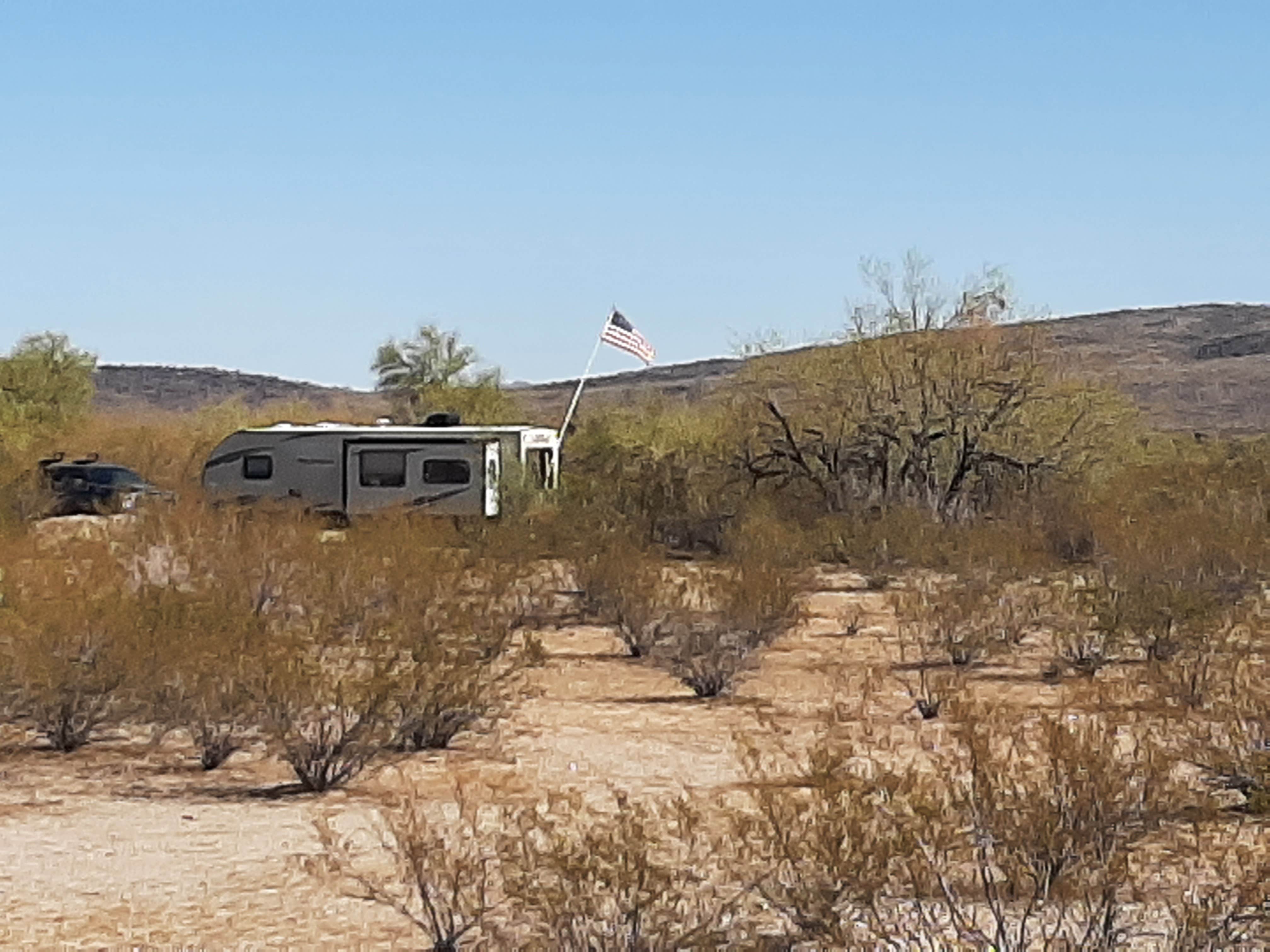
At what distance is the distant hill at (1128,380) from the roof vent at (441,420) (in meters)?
19.3

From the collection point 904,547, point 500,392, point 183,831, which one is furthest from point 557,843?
point 500,392

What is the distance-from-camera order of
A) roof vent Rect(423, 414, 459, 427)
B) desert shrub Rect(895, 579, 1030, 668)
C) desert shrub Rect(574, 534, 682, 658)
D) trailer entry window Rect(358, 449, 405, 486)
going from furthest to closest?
roof vent Rect(423, 414, 459, 427), trailer entry window Rect(358, 449, 405, 486), desert shrub Rect(574, 534, 682, 658), desert shrub Rect(895, 579, 1030, 668)

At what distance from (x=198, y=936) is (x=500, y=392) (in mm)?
41329

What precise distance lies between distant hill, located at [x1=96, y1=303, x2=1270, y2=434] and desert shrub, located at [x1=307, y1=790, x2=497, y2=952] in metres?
42.6

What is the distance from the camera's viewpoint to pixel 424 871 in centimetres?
657

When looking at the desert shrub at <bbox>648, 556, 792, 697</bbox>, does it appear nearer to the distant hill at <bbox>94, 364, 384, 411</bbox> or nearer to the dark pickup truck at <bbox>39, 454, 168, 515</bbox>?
the dark pickup truck at <bbox>39, 454, 168, 515</bbox>

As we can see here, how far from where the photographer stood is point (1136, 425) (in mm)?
28500

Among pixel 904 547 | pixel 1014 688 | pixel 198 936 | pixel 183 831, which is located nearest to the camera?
pixel 198 936

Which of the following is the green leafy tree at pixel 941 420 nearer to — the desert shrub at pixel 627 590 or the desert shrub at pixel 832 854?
the desert shrub at pixel 627 590

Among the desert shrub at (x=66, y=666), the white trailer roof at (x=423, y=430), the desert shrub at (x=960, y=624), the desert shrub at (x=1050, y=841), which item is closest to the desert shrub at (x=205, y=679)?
the desert shrub at (x=66, y=666)

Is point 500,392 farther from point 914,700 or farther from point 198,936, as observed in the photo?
point 198,936

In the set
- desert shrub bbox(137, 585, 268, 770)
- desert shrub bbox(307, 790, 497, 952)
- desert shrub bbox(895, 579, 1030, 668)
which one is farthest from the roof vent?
desert shrub bbox(307, 790, 497, 952)

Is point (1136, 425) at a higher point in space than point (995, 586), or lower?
higher

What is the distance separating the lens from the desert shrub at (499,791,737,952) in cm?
574
